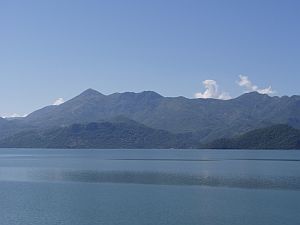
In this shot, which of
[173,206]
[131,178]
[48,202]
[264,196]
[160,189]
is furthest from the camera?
[131,178]

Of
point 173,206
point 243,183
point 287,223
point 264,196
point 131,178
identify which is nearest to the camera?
point 287,223

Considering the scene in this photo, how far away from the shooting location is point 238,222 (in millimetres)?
62906

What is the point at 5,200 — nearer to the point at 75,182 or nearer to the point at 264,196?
the point at 75,182

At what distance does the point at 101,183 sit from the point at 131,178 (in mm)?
15568

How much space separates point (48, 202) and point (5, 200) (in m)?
8.58

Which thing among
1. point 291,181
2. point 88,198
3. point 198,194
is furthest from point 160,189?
point 291,181

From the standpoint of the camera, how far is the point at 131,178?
130 metres

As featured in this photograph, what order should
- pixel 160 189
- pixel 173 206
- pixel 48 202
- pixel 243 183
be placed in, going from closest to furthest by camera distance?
pixel 173 206 → pixel 48 202 → pixel 160 189 → pixel 243 183

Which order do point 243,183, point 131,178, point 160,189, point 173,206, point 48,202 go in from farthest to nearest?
point 131,178 < point 243,183 < point 160,189 < point 48,202 < point 173,206

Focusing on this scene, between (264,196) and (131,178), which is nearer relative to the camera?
(264,196)

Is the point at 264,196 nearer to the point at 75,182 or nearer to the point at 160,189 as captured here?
the point at 160,189

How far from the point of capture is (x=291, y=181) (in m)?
117

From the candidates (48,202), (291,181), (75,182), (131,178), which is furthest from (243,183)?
(48,202)

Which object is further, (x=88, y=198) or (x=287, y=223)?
(x=88, y=198)
